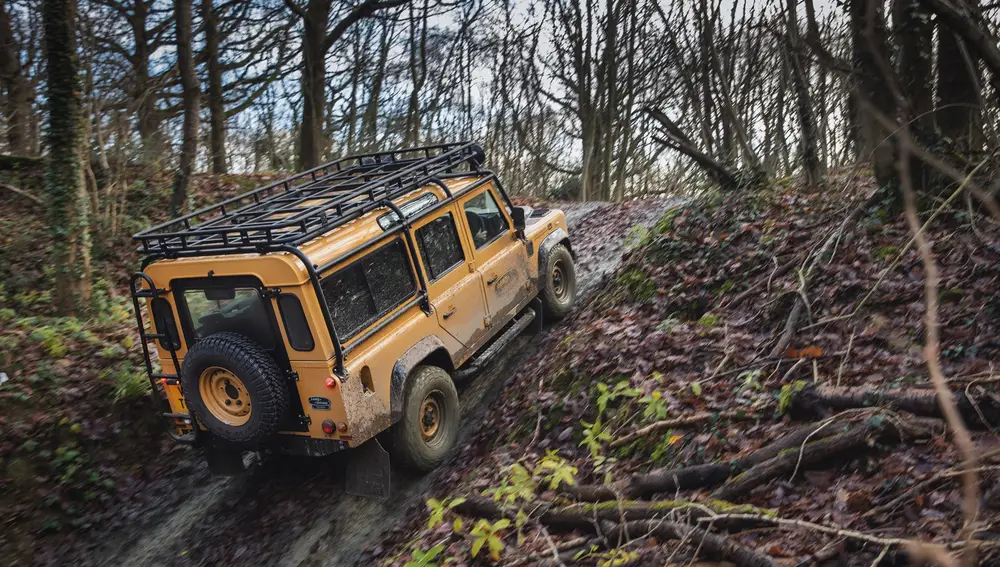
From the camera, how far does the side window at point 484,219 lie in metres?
7.03

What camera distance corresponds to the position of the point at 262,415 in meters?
5.00

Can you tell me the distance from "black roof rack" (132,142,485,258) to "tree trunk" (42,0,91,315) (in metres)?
3.03

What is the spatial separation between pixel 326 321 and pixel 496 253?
2.69m

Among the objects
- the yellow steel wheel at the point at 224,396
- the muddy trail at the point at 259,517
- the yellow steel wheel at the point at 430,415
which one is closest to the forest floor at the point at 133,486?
the muddy trail at the point at 259,517

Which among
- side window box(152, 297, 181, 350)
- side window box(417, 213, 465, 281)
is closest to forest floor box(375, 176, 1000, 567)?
side window box(417, 213, 465, 281)

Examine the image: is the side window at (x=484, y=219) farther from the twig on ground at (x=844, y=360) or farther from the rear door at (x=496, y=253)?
the twig on ground at (x=844, y=360)

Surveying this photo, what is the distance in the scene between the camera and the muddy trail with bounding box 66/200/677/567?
548cm

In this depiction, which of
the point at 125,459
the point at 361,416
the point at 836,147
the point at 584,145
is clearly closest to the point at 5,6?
the point at 125,459

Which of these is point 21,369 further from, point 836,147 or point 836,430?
point 836,147

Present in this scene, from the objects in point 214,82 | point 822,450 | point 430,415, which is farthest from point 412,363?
point 214,82

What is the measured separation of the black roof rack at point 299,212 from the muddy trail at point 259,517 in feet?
7.83

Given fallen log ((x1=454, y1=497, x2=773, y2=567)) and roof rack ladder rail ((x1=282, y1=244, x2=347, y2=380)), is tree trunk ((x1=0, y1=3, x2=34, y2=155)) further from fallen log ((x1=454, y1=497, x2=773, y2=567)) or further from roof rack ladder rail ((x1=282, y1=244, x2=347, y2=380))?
fallen log ((x1=454, y1=497, x2=773, y2=567))

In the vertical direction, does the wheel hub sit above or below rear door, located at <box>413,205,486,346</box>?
below

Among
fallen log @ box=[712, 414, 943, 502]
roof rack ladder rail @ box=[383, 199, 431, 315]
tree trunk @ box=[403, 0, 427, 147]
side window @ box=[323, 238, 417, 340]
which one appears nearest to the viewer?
fallen log @ box=[712, 414, 943, 502]
